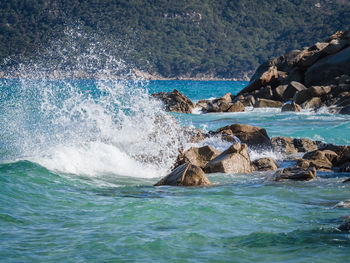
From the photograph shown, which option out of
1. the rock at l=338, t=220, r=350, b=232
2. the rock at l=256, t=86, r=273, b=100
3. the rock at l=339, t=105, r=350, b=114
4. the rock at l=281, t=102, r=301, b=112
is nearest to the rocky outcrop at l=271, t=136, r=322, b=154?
the rock at l=338, t=220, r=350, b=232

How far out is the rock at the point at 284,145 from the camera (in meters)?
15.1

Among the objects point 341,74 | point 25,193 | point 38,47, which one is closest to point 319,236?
point 25,193

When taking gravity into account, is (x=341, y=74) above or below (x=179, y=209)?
above

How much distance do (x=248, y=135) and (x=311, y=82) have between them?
60.9 ft

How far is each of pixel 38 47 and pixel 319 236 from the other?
58.8 m

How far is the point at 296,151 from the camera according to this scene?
15297 millimetres

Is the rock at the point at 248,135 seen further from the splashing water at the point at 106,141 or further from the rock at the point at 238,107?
the rock at the point at 238,107

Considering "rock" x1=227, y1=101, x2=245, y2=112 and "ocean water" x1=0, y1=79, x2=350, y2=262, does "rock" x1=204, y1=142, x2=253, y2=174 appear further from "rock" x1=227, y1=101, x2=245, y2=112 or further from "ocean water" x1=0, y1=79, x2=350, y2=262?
"rock" x1=227, y1=101, x2=245, y2=112

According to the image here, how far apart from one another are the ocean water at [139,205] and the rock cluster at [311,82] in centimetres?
1520

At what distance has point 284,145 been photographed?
1543cm

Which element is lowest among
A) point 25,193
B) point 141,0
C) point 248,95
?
point 25,193

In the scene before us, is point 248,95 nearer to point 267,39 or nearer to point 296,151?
point 296,151

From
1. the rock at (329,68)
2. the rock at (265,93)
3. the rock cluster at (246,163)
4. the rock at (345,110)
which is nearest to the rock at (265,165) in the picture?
the rock cluster at (246,163)

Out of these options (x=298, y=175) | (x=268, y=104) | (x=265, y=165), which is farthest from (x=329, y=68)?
(x=298, y=175)
